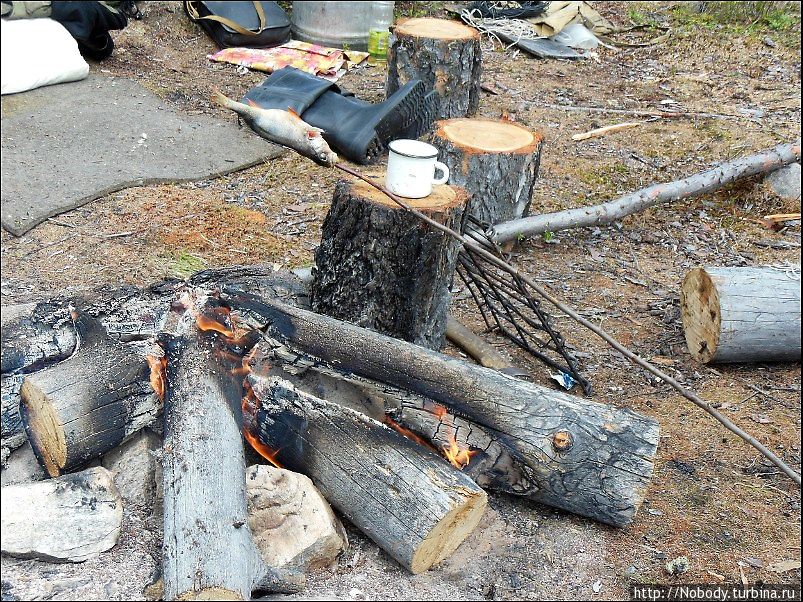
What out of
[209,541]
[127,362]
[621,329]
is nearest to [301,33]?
[621,329]

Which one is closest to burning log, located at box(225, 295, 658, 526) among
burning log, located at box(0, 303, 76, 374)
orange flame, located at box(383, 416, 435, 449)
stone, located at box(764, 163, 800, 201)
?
orange flame, located at box(383, 416, 435, 449)

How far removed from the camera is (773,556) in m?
2.68

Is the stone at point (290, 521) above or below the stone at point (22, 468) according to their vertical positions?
above

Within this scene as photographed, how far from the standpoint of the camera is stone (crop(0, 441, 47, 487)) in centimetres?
260

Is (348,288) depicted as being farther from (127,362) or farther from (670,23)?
(670,23)

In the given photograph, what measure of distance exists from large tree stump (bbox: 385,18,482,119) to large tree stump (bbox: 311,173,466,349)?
3042 mm

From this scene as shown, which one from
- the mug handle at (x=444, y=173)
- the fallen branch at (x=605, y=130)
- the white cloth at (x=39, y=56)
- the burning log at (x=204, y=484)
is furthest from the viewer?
the fallen branch at (x=605, y=130)

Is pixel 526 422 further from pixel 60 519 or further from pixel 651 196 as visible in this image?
pixel 651 196

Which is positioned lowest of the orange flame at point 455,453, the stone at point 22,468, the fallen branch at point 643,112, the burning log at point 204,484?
the stone at point 22,468

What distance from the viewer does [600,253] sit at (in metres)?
4.84

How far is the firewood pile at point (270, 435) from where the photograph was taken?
2.35 metres

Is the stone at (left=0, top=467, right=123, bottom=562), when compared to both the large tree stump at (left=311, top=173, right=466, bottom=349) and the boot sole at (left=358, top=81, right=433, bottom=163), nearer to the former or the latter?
the large tree stump at (left=311, top=173, right=466, bottom=349)

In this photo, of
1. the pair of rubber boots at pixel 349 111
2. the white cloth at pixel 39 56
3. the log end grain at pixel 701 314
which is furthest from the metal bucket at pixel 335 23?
the log end grain at pixel 701 314

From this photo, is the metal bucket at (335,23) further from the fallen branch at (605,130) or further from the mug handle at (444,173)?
the mug handle at (444,173)
